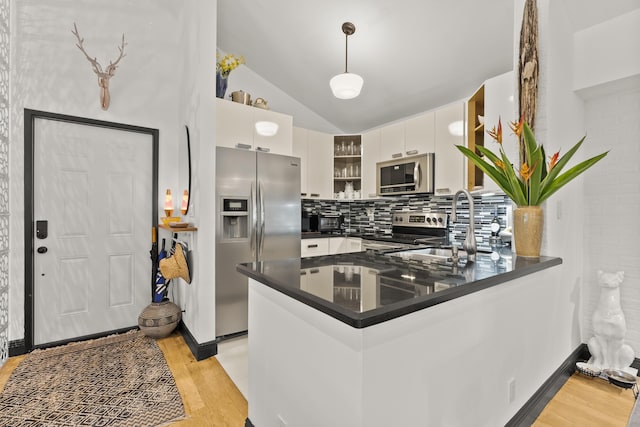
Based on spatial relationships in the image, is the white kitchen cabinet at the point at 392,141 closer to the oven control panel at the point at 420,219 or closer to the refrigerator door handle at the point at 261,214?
the oven control panel at the point at 420,219

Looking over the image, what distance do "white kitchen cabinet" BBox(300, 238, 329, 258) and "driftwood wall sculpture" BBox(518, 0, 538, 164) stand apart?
2340mm

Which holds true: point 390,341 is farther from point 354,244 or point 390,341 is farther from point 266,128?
point 354,244

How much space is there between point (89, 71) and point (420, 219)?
12.6ft

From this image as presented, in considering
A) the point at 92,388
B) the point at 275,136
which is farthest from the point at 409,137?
the point at 92,388

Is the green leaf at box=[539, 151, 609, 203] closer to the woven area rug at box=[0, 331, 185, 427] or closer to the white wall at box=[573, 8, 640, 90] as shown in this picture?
the white wall at box=[573, 8, 640, 90]

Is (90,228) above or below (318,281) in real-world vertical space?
above

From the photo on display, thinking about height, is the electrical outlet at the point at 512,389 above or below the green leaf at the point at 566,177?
below

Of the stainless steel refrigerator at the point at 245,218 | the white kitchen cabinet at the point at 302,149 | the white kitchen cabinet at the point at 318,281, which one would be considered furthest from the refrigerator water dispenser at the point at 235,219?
the white kitchen cabinet at the point at 318,281

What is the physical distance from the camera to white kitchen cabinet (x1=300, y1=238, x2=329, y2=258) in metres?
3.61

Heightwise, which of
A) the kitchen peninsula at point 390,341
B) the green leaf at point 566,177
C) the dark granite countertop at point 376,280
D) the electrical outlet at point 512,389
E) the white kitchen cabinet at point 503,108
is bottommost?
the electrical outlet at point 512,389

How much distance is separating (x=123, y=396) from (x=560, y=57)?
12.2 feet

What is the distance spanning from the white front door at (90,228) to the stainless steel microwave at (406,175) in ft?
8.81

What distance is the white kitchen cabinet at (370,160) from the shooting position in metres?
4.04

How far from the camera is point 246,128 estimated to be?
10.2ft
